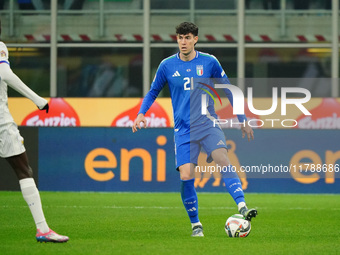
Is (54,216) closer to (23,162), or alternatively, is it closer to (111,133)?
(23,162)

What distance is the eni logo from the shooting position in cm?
1524

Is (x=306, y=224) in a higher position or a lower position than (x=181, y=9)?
lower

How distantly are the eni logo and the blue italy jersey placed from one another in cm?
680

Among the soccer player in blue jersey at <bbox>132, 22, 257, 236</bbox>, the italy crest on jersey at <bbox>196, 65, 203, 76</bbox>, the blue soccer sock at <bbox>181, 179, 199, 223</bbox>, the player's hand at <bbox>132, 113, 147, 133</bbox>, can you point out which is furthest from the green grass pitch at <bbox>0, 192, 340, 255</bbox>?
the italy crest on jersey at <bbox>196, 65, 203, 76</bbox>

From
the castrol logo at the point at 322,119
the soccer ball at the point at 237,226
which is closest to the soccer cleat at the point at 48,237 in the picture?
the soccer ball at the point at 237,226

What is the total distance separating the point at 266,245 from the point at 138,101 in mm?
10811

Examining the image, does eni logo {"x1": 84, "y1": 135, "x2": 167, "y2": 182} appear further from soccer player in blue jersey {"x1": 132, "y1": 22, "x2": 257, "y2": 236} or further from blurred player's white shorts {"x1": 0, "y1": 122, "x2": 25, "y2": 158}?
blurred player's white shorts {"x1": 0, "y1": 122, "x2": 25, "y2": 158}

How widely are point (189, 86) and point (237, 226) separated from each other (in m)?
1.47

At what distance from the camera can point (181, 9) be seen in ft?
61.6

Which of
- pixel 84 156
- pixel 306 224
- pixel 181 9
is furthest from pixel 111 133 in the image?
pixel 306 224

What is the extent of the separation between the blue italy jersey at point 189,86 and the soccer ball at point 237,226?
1.00 m

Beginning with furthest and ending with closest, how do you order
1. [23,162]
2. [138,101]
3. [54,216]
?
[138,101], [54,216], [23,162]

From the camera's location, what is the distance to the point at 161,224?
9.87m

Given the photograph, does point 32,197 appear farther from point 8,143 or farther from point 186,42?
point 186,42
